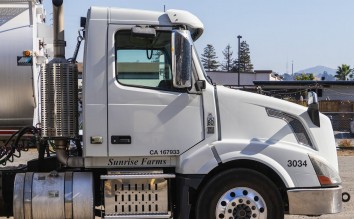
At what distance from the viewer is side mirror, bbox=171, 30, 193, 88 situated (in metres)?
6.25

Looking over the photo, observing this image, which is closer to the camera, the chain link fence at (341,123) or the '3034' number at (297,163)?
the '3034' number at (297,163)

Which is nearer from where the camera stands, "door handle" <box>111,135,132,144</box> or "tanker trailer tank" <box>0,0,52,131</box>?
"door handle" <box>111,135,132,144</box>

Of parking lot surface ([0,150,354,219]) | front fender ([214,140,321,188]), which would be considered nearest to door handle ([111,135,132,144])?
front fender ([214,140,321,188])

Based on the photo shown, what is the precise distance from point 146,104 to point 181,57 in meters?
0.75

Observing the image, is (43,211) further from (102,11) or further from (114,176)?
(102,11)

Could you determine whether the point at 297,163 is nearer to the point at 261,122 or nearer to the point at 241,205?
the point at 261,122

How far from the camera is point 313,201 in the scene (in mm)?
6727

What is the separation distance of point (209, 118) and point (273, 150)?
854mm

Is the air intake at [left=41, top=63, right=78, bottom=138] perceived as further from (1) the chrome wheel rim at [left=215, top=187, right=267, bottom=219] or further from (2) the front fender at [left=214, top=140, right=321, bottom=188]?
(1) the chrome wheel rim at [left=215, top=187, right=267, bottom=219]

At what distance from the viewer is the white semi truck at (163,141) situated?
658cm

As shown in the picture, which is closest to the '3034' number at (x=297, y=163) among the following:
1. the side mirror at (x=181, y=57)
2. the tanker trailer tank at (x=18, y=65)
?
the side mirror at (x=181, y=57)

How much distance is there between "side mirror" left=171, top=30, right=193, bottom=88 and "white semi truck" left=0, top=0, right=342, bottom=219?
0.24 ft

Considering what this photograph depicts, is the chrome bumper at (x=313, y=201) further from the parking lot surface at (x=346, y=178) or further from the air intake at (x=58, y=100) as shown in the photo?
the air intake at (x=58, y=100)

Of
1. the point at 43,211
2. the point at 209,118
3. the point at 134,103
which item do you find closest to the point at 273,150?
the point at 209,118
